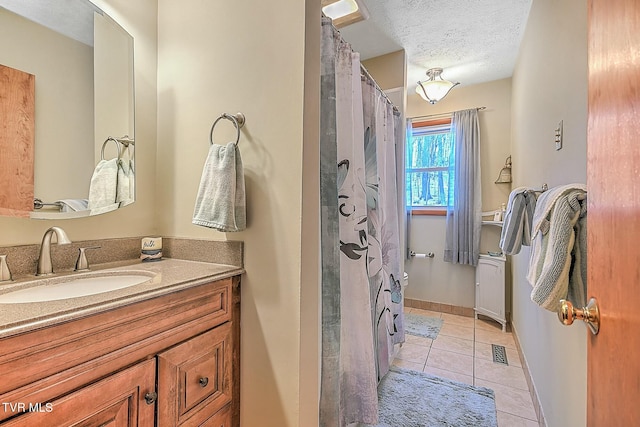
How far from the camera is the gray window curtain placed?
3.29 meters

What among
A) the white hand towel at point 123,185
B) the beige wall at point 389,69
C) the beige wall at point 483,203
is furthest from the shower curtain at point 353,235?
the beige wall at point 483,203

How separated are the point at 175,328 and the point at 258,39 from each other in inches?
45.5

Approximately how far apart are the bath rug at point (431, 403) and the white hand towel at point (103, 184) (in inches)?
70.3

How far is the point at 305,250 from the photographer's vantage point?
1169 millimetres

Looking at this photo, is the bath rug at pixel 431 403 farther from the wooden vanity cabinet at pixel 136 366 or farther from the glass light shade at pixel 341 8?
the glass light shade at pixel 341 8

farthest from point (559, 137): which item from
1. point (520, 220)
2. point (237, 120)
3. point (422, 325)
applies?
point (422, 325)

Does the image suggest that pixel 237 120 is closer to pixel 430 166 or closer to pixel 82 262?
pixel 82 262

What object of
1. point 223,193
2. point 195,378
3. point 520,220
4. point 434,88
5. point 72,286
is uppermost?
point 434,88

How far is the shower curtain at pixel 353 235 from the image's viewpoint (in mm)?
1333

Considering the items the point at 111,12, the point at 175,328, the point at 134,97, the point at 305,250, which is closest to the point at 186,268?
the point at 175,328

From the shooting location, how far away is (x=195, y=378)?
3.54ft

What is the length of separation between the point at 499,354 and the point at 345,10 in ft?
9.34

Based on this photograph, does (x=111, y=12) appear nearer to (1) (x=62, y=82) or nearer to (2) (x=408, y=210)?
(1) (x=62, y=82)

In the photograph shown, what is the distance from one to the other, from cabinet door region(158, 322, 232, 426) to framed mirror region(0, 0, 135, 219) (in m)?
0.74
